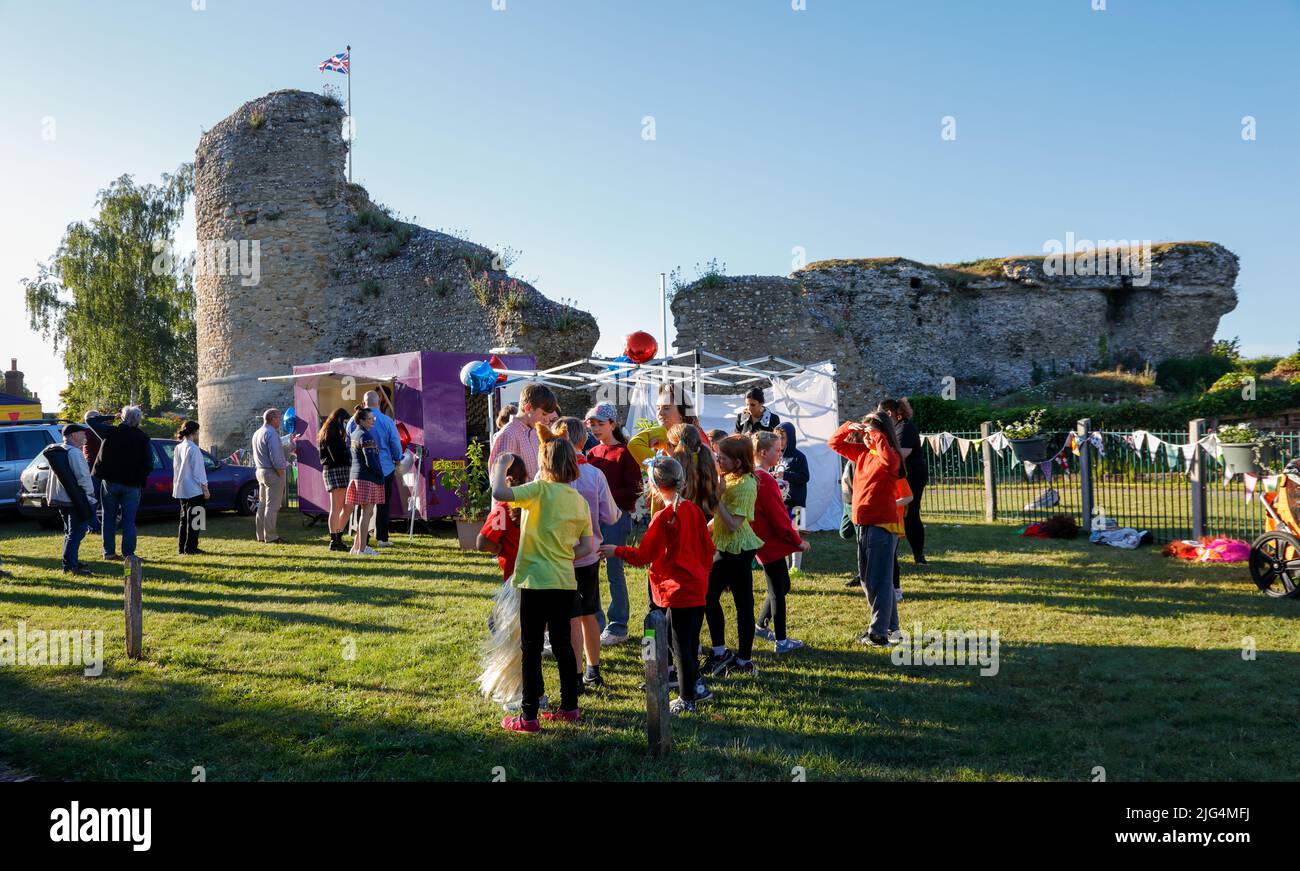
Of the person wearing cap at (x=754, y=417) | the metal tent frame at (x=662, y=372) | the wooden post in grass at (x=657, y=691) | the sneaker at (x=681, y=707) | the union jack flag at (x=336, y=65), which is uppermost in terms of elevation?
the union jack flag at (x=336, y=65)

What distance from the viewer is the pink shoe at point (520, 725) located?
14.2 feet

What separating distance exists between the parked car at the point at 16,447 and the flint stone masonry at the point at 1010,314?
68.8ft

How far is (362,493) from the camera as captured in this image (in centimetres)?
991

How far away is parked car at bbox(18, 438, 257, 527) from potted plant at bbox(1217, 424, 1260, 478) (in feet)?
43.4

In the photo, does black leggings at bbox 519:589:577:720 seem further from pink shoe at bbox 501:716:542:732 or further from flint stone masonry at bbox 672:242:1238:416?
flint stone masonry at bbox 672:242:1238:416

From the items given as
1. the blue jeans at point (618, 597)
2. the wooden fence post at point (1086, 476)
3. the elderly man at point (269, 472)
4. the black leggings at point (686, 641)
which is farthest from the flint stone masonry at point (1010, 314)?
the black leggings at point (686, 641)

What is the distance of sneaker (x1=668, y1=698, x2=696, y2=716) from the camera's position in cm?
463

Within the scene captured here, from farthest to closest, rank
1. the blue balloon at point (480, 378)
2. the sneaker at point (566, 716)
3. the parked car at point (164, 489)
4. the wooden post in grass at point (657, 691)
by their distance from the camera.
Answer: the parked car at point (164, 489) → the blue balloon at point (480, 378) → the sneaker at point (566, 716) → the wooden post in grass at point (657, 691)

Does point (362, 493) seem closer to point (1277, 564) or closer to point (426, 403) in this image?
point (426, 403)

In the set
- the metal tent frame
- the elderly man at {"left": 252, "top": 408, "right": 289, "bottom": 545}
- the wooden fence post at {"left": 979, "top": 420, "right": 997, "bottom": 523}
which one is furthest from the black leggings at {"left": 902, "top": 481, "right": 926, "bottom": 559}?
the elderly man at {"left": 252, "top": 408, "right": 289, "bottom": 545}

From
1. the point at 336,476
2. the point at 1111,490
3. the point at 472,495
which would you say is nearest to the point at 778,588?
the point at 472,495

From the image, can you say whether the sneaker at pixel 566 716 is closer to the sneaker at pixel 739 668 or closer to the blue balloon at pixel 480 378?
the sneaker at pixel 739 668
